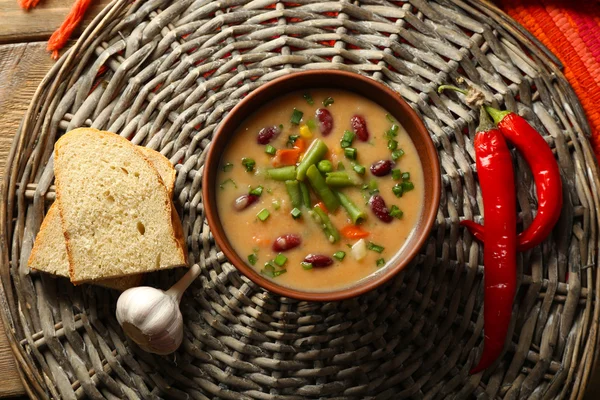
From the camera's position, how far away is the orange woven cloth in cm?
319

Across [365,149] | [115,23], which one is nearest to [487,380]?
[365,149]

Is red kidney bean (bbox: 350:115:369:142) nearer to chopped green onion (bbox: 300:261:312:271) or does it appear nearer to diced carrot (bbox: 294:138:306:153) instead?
diced carrot (bbox: 294:138:306:153)

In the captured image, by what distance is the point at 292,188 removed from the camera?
8.61 ft

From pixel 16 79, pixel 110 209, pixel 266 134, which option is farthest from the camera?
pixel 16 79

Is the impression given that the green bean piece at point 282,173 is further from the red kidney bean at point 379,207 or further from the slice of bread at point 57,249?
the slice of bread at point 57,249

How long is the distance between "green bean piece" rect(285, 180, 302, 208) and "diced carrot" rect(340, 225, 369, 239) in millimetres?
199

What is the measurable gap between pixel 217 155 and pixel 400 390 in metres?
1.25

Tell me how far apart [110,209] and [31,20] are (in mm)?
1127

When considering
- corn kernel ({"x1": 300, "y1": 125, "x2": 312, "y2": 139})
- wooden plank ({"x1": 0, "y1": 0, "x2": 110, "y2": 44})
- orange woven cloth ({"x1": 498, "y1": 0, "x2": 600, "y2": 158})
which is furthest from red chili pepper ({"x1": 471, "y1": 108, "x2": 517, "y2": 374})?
wooden plank ({"x1": 0, "y1": 0, "x2": 110, "y2": 44})

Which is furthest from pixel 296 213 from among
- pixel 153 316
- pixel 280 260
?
pixel 153 316

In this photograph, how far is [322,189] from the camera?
2.61 m

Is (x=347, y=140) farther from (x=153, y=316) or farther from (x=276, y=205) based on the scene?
(x=153, y=316)

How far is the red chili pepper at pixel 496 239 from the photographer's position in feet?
9.32

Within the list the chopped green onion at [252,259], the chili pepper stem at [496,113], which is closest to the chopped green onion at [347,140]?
A: the chopped green onion at [252,259]
